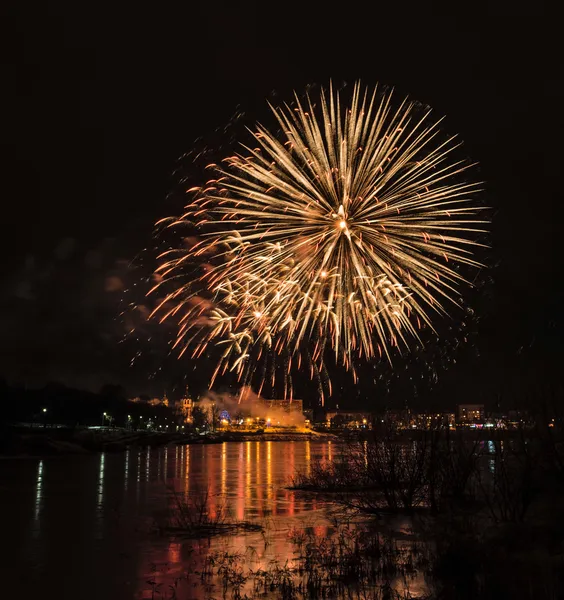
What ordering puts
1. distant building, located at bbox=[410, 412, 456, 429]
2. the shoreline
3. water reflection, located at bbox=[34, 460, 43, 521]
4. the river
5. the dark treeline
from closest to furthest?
the river
distant building, located at bbox=[410, 412, 456, 429]
water reflection, located at bbox=[34, 460, 43, 521]
the shoreline
the dark treeline

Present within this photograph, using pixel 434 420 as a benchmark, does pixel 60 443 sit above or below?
above

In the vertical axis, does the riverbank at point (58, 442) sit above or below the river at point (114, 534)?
above

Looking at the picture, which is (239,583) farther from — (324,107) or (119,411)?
(119,411)

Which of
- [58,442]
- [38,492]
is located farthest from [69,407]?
[38,492]

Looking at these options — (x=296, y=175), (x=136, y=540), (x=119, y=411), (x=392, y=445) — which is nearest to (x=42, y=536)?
(x=136, y=540)

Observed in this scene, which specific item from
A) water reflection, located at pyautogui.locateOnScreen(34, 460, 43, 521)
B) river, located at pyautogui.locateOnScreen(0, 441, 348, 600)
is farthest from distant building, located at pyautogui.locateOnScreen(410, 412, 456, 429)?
water reflection, located at pyautogui.locateOnScreen(34, 460, 43, 521)

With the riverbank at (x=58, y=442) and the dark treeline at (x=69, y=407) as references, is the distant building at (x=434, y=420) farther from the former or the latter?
the dark treeline at (x=69, y=407)

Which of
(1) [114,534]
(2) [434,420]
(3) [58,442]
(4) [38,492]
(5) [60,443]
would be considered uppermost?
(3) [58,442]

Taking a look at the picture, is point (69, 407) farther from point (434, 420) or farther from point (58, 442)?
point (434, 420)

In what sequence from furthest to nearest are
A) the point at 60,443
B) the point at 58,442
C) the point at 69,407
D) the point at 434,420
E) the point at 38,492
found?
the point at 69,407
the point at 58,442
the point at 60,443
the point at 38,492
the point at 434,420

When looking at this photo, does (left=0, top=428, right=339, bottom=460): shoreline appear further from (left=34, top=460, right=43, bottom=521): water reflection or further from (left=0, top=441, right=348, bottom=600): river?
(left=0, top=441, right=348, bottom=600): river

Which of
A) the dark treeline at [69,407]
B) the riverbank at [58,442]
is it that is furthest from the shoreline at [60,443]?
the dark treeline at [69,407]
